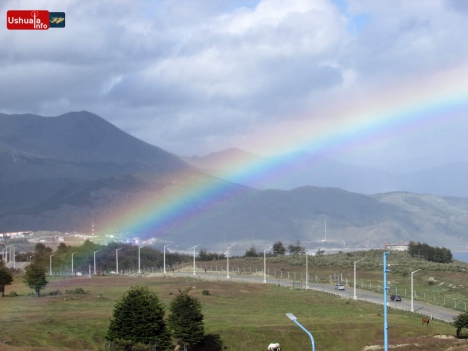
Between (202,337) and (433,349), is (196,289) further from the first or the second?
(433,349)

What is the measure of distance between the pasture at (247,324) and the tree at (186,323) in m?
1.83

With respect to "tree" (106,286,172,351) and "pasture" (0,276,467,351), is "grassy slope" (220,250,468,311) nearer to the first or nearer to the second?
"pasture" (0,276,467,351)

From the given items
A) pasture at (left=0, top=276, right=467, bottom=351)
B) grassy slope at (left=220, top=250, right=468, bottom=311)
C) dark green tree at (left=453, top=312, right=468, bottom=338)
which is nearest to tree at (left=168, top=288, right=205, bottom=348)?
pasture at (left=0, top=276, right=467, bottom=351)

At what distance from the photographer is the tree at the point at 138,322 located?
5066 centimetres

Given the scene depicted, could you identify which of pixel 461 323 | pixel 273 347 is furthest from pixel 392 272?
pixel 273 347

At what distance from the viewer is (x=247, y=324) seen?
64750 mm

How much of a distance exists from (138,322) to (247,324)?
16.3 meters

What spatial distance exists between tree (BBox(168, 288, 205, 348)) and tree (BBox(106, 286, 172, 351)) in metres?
4.75

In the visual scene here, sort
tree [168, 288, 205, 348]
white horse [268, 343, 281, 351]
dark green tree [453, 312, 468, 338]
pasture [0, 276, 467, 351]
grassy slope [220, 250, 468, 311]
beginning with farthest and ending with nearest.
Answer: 1. grassy slope [220, 250, 468, 311]
2. dark green tree [453, 312, 468, 338]
3. tree [168, 288, 205, 348]
4. white horse [268, 343, 281, 351]
5. pasture [0, 276, 467, 351]

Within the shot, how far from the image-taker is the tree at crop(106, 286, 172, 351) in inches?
1994

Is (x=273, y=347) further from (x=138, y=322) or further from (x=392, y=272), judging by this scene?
(x=392, y=272)

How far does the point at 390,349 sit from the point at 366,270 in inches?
3177

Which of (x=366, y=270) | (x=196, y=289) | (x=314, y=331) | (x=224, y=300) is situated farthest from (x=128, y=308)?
(x=366, y=270)

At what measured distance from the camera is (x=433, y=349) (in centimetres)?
5194
